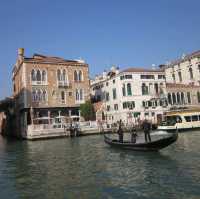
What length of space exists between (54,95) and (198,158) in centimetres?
2678

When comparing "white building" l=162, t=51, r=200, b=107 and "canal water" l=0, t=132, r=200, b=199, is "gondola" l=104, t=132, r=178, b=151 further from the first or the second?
"white building" l=162, t=51, r=200, b=107

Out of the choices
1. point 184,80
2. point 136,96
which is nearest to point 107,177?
point 136,96

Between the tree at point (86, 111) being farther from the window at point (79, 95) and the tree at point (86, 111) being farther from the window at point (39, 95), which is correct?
the window at point (39, 95)

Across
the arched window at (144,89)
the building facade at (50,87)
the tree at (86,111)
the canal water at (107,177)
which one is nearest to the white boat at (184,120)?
the arched window at (144,89)

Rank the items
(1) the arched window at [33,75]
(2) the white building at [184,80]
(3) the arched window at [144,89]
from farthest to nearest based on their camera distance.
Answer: (2) the white building at [184,80] < (3) the arched window at [144,89] < (1) the arched window at [33,75]

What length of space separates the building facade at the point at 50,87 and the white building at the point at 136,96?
4733mm

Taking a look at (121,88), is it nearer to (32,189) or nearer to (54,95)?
(54,95)

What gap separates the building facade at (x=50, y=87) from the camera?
36000 millimetres

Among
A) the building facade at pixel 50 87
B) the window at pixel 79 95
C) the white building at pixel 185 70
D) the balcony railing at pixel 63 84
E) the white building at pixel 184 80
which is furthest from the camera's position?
the white building at pixel 185 70

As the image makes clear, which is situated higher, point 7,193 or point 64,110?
point 64,110

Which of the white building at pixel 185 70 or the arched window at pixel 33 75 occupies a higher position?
the white building at pixel 185 70

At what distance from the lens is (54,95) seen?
3747cm

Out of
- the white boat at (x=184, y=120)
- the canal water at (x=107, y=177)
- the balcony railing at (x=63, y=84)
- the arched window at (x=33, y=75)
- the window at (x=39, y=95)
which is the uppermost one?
the arched window at (x=33, y=75)

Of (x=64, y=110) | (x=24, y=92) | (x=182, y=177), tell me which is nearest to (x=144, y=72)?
(x=64, y=110)
